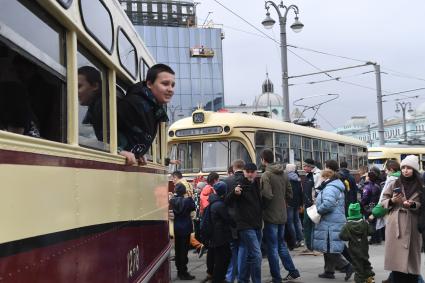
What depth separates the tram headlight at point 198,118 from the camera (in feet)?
41.8

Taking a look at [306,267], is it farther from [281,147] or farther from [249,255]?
[281,147]

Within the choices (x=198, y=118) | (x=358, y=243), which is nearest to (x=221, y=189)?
(x=358, y=243)

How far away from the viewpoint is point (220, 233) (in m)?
7.40

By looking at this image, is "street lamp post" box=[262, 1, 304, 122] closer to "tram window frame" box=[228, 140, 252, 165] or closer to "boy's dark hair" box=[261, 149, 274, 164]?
"tram window frame" box=[228, 140, 252, 165]

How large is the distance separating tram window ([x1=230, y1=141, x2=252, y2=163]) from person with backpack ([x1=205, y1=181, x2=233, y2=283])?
15.4ft

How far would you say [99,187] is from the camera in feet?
9.53

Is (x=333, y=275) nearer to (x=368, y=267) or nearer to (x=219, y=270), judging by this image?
(x=368, y=267)

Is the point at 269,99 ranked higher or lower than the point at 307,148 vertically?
higher

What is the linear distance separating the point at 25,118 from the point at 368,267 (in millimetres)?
6010

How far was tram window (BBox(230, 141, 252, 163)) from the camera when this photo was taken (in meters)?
12.1

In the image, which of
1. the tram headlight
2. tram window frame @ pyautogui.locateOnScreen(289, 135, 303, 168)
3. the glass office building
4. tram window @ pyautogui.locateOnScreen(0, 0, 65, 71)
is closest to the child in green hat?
tram window @ pyautogui.locateOnScreen(0, 0, 65, 71)

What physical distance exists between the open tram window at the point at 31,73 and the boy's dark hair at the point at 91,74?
0.31 m

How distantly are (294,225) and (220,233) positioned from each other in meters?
3.75

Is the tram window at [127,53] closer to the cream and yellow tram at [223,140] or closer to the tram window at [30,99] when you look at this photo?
the tram window at [30,99]
